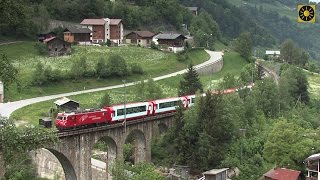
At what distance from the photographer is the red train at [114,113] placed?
4420 centimetres

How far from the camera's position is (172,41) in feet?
373

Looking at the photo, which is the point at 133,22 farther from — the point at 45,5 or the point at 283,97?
the point at 283,97

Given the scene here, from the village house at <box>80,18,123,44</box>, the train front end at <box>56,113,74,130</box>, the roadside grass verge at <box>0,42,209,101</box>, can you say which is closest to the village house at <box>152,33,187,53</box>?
the roadside grass verge at <box>0,42,209,101</box>

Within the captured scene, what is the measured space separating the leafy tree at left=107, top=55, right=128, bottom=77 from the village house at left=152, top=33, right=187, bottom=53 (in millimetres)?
29095

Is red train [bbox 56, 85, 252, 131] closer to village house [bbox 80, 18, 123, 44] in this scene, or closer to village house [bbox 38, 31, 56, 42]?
village house [bbox 38, 31, 56, 42]

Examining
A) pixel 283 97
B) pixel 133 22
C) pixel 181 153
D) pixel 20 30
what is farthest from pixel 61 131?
pixel 133 22

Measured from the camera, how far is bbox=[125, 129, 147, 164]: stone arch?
54500mm

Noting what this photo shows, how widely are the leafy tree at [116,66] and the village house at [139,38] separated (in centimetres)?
3331

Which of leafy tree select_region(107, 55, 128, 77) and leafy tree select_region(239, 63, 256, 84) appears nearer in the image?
leafy tree select_region(107, 55, 128, 77)

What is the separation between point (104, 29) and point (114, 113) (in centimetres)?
6581

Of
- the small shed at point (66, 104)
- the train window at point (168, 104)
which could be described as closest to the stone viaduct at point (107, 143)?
the train window at point (168, 104)

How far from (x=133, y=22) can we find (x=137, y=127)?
7817 centimetres

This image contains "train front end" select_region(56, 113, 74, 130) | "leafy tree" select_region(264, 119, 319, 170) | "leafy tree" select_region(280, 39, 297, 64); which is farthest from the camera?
"leafy tree" select_region(280, 39, 297, 64)

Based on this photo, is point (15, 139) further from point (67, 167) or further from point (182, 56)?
point (182, 56)
